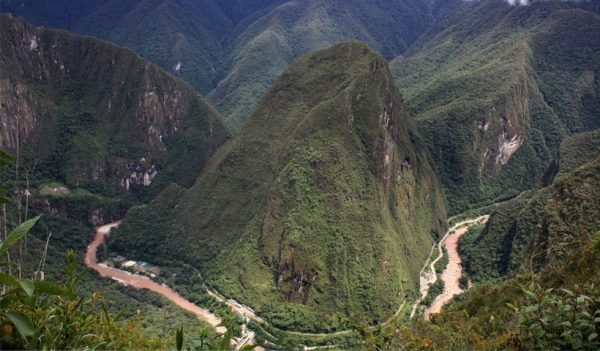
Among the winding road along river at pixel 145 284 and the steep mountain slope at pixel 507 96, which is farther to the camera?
the steep mountain slope at pixel 507 96

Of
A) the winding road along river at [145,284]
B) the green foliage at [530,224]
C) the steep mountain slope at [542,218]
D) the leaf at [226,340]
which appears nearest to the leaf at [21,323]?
the leaf at [226,340]

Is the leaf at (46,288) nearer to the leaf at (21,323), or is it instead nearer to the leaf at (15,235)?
the leaf at (21,323)

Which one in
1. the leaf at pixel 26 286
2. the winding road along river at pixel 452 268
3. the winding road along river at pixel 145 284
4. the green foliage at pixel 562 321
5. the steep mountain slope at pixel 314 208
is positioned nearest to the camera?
the leaf at pixel 26 286

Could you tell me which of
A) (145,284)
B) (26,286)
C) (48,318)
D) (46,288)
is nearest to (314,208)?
(145,284)

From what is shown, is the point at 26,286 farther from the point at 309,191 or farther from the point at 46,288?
the point at 309,191

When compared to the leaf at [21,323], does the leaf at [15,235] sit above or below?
above

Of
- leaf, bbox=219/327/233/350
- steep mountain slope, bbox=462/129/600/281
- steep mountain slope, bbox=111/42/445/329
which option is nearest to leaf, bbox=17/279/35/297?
leaf, bbox=219/327/233/350

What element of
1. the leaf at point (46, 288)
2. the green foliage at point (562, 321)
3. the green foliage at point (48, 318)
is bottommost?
the green foliage at point (562, 321)
